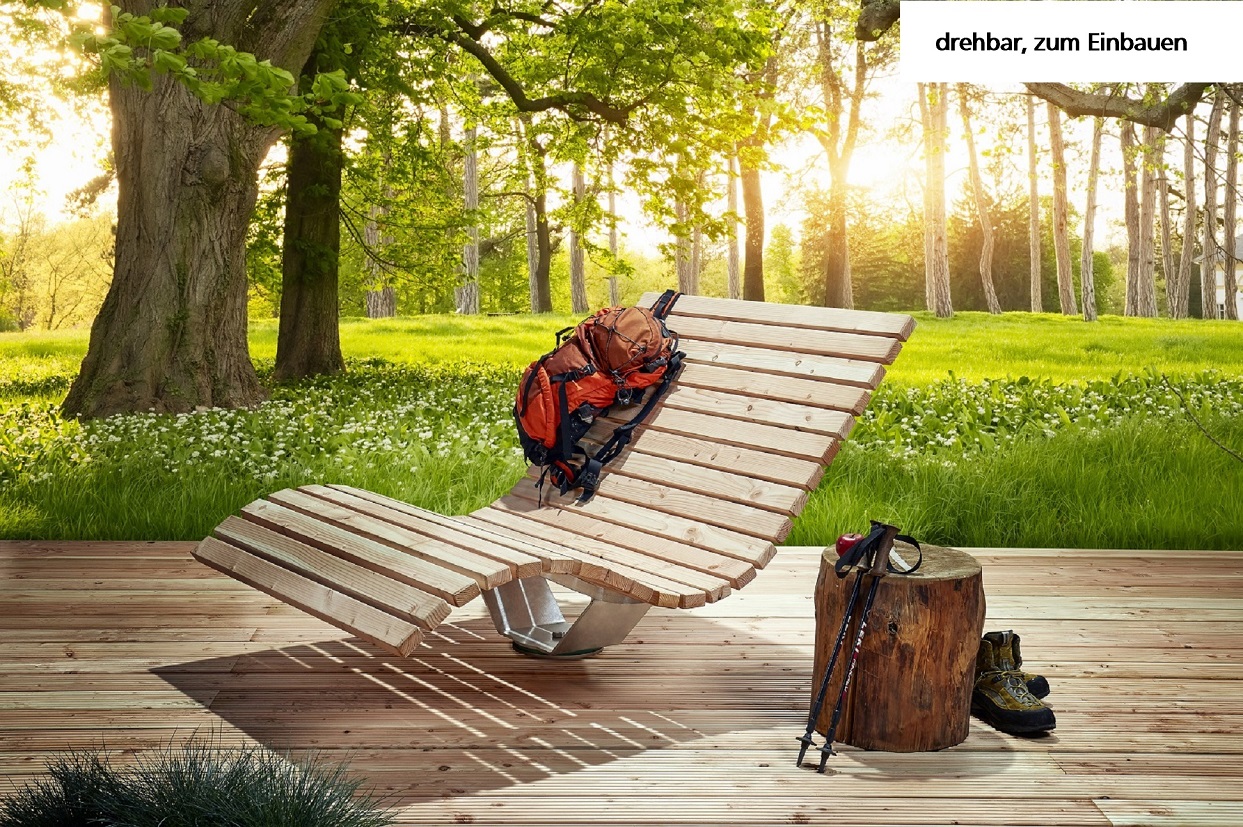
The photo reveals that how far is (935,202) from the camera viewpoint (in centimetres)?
2367

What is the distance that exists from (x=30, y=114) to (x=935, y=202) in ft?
54.8

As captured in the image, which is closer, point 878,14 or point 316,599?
point 316,599

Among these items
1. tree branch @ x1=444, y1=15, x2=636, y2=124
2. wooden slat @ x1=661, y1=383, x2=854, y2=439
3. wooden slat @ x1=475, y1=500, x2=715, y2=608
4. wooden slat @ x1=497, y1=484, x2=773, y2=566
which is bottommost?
wooden slat @ x1=475, y1=500, x2=715, y2=608

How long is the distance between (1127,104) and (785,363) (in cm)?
560

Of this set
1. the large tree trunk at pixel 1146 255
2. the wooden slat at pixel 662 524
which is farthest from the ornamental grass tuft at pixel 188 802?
the large tree trunk at pixel 1146 255

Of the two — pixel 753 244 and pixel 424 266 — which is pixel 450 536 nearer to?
pixel 424 266

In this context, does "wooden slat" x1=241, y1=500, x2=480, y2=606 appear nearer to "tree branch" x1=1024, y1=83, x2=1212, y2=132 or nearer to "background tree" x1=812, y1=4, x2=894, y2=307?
"tree branch" x1=1024, y1=83, x2=1212, y2=132

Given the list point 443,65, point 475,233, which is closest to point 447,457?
point 443,65

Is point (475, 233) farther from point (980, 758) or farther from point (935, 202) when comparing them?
point (980, 758)

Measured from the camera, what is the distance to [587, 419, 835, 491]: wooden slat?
3.76 meters

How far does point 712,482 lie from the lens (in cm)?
395

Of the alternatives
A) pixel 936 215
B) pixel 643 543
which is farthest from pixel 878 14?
pixel 936 215

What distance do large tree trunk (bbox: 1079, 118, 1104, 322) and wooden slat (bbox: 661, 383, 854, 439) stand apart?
18577 mm

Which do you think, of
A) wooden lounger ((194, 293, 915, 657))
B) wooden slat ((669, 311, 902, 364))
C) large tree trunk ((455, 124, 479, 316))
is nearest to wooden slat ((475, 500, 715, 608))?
wooden lounger ((194, 293, 915, 657))
